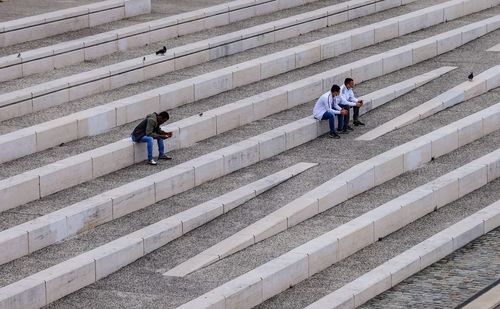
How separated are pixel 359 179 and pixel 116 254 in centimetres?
466

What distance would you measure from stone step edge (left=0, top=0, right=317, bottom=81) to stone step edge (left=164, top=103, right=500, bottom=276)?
15.8 feet

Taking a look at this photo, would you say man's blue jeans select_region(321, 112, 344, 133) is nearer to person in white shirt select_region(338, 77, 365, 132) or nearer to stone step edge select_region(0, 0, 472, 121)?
person in white shirt select_region(338, 77, 365, 132)

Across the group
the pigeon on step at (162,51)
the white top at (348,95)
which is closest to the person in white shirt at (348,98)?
the white top at (348,95)

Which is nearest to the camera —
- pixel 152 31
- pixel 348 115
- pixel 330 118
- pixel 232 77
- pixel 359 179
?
pixel 359 179

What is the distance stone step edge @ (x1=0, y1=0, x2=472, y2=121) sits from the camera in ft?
73.0

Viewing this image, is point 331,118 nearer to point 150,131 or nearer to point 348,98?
point 348,98

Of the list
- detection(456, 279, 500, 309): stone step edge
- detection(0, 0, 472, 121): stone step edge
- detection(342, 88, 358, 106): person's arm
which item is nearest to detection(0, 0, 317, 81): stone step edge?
detection(0, 0, 472, 121): stone step edge

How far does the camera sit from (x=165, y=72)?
25.2 meters

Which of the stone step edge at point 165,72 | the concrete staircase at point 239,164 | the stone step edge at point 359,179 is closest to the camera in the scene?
the concrete staircase at point 239,164

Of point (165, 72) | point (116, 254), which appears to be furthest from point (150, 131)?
point (165, 72)

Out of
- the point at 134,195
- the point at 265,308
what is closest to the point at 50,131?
the point at 134,195

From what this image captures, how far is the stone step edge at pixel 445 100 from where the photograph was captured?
23.7 meters

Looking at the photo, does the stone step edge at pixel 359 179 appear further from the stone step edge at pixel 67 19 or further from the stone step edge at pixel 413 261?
the stone step edge at pixel 67 19

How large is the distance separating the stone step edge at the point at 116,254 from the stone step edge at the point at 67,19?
268 inches
